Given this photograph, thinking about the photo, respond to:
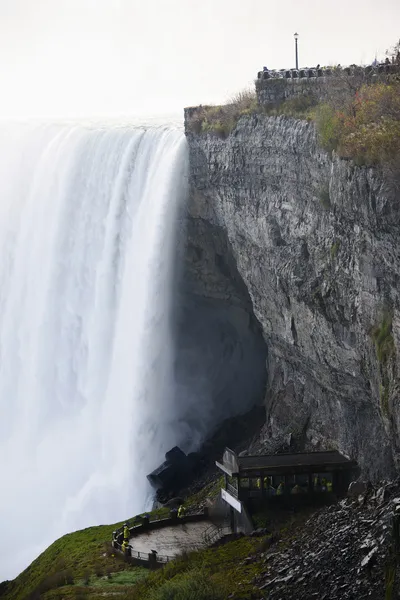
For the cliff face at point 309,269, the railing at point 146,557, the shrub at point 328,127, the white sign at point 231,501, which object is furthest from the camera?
the white sign at point 231,501

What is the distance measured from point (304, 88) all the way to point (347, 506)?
13998 millimetres

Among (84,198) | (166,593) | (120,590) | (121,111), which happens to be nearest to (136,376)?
(84,198)

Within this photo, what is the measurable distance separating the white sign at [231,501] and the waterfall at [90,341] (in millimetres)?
8379

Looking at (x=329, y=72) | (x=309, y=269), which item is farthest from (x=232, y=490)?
(x=329, y=72)

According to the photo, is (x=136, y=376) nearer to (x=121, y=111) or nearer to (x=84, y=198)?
(x=84, y=198)

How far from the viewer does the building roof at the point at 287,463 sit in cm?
3052

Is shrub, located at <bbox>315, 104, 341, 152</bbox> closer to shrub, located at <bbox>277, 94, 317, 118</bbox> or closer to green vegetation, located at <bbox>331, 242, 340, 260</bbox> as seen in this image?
shrub, located at <bbox>277, 94, 317, 118</bbox>

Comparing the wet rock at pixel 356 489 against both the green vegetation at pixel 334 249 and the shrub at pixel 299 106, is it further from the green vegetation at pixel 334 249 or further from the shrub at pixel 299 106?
the shrub at pixel 299 106

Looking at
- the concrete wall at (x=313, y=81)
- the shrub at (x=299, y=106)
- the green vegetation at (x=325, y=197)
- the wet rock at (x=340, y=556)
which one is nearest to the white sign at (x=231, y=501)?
the wet rock at (x=340, y=556)

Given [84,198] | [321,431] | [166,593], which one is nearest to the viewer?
[166,593]

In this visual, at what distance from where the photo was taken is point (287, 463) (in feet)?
101

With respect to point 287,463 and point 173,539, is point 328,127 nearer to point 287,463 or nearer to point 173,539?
point 287,463

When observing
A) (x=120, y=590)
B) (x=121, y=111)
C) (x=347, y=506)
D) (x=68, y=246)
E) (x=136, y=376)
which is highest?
(x=121, y=111)

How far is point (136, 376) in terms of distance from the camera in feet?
143
